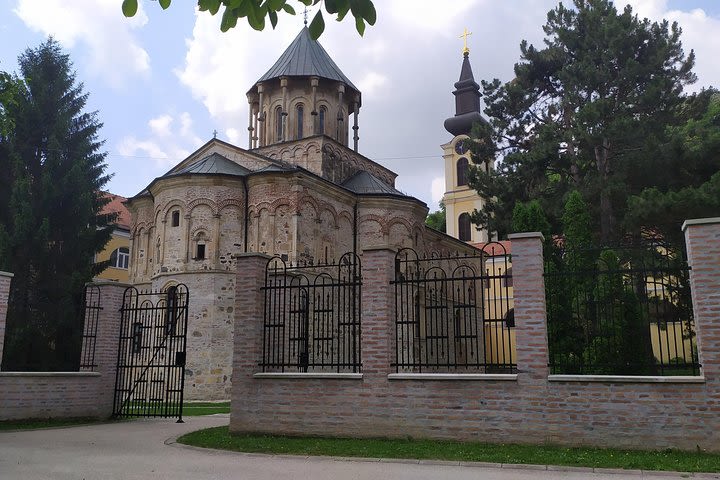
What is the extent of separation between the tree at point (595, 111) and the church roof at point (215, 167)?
948 cm

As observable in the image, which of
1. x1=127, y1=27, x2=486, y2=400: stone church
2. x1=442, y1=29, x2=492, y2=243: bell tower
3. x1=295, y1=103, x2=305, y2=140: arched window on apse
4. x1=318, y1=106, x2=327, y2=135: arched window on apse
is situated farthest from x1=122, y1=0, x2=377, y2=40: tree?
x1=442, y1=29, x2=492, y2=243: bell tower

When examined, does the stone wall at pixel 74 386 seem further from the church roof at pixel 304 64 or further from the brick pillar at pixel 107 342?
the church roof at pixel 304 64

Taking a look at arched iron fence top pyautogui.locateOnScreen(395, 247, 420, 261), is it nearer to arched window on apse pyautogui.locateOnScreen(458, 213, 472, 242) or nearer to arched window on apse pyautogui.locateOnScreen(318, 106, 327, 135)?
arched window on apse pyautogui.locateOnScreen(318, 106, 327, 135)

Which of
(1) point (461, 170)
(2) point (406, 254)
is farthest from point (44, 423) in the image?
(1) point (461, 170)

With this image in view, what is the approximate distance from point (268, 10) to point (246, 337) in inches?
265

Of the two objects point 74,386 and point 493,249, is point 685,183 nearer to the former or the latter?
point 493,249

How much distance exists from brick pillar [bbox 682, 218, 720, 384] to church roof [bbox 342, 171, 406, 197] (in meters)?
16.9

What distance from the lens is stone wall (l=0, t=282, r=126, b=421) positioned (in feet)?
36.6

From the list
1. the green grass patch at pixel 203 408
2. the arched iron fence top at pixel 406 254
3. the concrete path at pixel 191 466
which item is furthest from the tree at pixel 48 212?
the concrete path at pixel 191 466

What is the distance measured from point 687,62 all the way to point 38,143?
24.2 metres

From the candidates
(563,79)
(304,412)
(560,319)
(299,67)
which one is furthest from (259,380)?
(299,67)

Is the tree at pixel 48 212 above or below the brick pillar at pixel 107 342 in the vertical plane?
above

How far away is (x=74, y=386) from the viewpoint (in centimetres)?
1176

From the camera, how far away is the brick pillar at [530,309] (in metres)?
8.15
